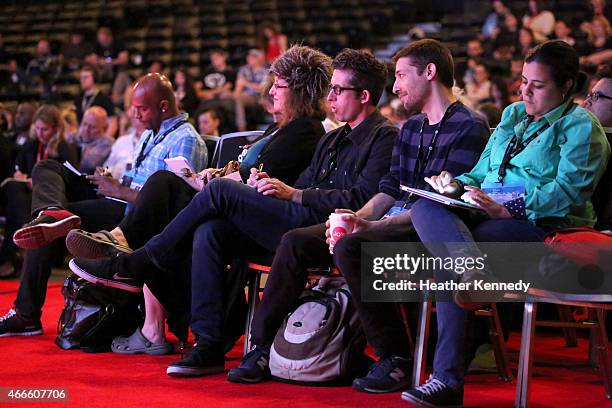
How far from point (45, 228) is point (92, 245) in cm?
49

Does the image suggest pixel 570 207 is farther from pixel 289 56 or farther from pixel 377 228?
pixel 289 56

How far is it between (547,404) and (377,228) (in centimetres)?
78

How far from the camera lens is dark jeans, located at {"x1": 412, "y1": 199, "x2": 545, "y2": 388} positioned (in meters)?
2.82

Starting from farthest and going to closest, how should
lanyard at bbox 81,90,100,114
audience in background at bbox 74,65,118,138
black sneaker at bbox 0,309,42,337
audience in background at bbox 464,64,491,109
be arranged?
lanyard at bbox 81,90,100,114
audience in background at bbox 74,65,118,138
audience in background at bbox 464,64,491,109
black sneaker at bbox 0,309,42,337

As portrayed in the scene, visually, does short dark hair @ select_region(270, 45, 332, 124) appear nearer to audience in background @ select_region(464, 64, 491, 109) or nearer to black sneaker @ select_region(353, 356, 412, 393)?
black sneaker @ select_region(353, 356, 412, 393)

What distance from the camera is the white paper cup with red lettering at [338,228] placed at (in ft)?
10.4

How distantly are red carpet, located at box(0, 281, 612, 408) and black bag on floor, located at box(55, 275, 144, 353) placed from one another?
2.8 inches

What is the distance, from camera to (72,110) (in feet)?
30.5

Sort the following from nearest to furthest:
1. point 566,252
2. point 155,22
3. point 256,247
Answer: point 566,252, point 256,247, point 155,22

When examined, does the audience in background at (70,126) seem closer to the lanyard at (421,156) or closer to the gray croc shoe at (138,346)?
the gray croc shoe at (138,346)

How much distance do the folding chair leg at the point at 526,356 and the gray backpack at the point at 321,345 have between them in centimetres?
63

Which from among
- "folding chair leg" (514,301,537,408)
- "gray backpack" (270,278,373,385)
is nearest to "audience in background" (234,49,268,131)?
"gray backpack" (270,278,373,385)

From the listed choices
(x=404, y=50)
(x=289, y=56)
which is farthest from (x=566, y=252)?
(x=289, y=56)

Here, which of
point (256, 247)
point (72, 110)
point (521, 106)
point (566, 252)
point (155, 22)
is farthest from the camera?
point (155, 22)
